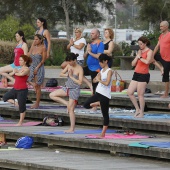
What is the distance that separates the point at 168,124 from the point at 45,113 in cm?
Result: 340

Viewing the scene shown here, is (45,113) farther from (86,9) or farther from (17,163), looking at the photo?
(86,9)

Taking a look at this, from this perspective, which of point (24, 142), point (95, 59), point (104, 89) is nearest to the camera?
point (104, 89)

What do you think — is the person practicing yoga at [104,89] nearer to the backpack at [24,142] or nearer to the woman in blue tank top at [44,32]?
the backpack at [24,142]

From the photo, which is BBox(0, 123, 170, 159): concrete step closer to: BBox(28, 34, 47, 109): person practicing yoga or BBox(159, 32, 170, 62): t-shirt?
BBox(28, 34, 47, 109): person practicing yoga

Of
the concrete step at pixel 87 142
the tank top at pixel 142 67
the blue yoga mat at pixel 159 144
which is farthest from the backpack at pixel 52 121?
the blue yoga mat at pixel 159 144

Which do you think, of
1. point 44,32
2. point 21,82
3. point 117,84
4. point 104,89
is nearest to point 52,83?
point 117,84

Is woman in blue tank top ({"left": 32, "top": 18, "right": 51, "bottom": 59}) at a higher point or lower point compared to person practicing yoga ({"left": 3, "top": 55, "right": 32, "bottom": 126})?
higher

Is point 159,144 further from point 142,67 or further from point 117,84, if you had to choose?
point 117,84

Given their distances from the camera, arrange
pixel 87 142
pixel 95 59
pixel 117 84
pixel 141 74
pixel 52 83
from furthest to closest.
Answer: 1. pixel 52 83
2. pixel 117 84
3. pixel 95 59
4. pixel 141 74
5. pixel 87 142

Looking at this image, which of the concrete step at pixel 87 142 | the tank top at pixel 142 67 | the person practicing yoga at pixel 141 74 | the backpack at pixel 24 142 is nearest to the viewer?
the concrete step at pixel 87 142

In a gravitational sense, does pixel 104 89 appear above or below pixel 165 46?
below

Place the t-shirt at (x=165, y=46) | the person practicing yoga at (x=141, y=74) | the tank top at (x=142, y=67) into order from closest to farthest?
the person practicing yoga at (x=141, y=74) < the tank top at (x=142, y=67) < the t-shirt at (x=165, y=46)

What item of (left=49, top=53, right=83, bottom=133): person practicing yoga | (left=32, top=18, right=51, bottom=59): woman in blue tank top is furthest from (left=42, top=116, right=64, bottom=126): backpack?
(left=32, top=18, right=51, bottom=59): woman in blue tank top

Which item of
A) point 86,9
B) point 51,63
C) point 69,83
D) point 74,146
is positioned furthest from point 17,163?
point 86,9
